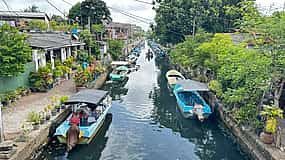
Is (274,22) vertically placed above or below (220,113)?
above

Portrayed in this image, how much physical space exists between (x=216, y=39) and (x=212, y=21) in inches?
672

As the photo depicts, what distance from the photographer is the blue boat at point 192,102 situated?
17730mm

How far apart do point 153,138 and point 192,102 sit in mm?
5751

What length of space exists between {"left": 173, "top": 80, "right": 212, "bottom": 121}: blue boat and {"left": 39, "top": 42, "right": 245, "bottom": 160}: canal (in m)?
0.68

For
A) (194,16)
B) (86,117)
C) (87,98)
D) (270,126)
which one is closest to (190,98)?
(87,98)

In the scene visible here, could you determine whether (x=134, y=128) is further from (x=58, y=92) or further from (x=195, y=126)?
(x=58, y=92)

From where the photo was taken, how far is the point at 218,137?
16.1 metres

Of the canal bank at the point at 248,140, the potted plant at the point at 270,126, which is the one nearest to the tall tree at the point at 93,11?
the canal bank at the point at 248,140

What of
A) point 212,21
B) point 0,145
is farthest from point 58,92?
point 212,21

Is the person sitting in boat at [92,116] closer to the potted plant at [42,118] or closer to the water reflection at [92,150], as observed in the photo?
the water reflection at [92,150]

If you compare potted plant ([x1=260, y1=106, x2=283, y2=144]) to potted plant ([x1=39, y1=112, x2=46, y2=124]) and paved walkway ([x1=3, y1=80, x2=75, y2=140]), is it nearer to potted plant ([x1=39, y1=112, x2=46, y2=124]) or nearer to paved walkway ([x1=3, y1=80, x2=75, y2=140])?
potted plant ([x1=39, y1=112, x2=46, y2=124])

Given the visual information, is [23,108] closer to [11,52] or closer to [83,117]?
[11,52]

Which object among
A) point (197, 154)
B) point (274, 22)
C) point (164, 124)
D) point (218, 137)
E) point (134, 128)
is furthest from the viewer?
point (164, 124)

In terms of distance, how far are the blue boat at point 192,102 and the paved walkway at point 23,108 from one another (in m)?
7.97
